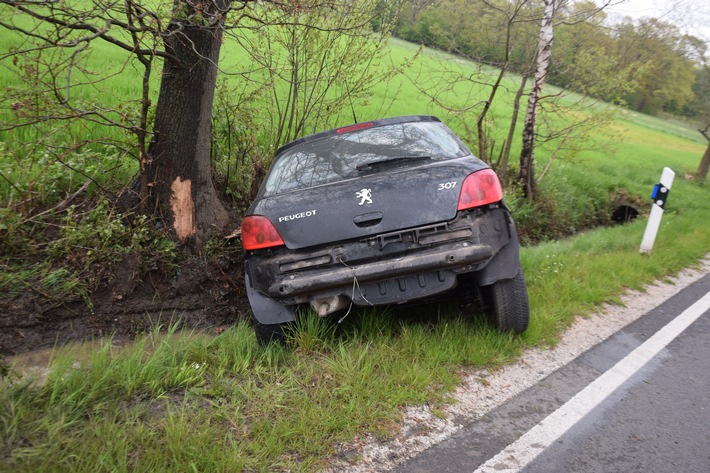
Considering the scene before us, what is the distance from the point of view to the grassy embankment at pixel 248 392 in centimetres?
266

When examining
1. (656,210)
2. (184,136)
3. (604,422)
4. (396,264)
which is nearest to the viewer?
(604,422)

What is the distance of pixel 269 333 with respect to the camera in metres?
3.88

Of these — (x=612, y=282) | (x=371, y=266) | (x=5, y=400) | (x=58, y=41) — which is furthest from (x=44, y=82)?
(x=612, y=282)

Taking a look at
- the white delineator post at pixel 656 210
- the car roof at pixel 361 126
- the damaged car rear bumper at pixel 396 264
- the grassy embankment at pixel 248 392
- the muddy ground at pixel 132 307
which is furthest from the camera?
the white delineator post at pixel 656 210

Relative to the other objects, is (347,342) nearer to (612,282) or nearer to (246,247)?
(246,247)

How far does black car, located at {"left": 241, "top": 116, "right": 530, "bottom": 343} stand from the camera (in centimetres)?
352

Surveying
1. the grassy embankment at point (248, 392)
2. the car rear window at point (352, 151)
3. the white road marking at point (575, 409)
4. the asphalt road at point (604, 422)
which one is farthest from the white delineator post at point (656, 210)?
the car rear window at point (352, 151)

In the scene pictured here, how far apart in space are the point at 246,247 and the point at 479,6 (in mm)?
6241

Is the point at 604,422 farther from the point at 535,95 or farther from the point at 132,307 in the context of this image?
the point at 535,95

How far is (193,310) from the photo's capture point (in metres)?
5.10

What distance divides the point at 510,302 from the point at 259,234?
1875 mm

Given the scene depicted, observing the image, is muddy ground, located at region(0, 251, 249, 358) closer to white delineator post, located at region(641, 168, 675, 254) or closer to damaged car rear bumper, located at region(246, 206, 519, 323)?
damaged car rear bumper, located at region(246, 206, 519, 323)

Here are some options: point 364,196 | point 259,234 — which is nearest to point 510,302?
point 364,196

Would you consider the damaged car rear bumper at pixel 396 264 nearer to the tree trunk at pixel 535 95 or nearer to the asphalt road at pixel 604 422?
the asphalt road at pixel 604 422
